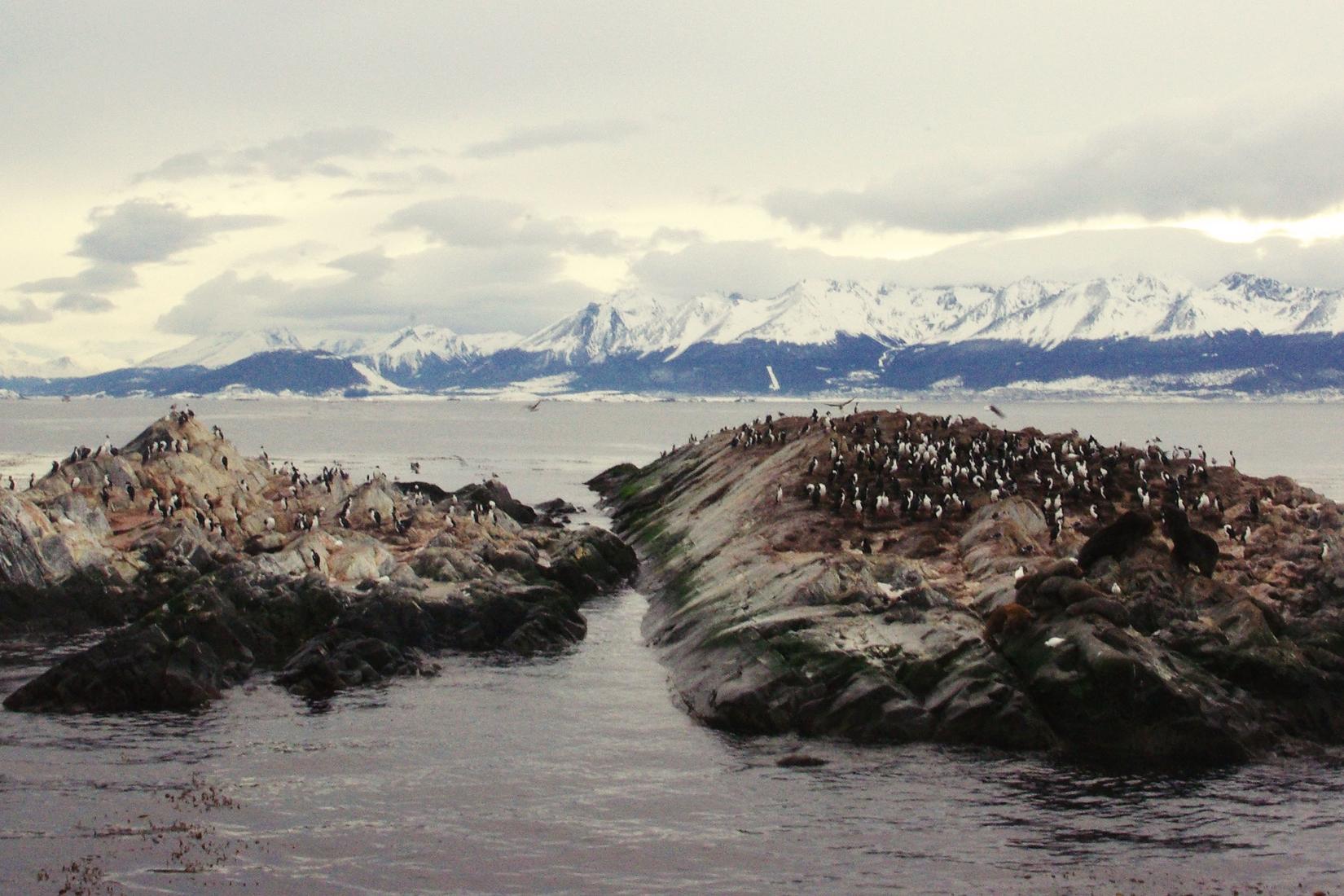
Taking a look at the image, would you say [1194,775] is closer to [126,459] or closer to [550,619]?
[550,619]

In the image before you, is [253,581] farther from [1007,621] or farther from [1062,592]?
[1062,592]

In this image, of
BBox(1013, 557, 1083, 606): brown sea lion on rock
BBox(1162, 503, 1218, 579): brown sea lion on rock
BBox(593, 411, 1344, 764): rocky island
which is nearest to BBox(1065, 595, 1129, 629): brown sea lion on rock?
BBox(593, 411, 1344, 764): rocky island

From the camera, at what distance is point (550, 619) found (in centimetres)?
4338

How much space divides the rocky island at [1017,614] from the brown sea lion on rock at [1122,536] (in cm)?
6

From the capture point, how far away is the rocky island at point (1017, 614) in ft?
101

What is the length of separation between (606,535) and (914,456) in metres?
15.6

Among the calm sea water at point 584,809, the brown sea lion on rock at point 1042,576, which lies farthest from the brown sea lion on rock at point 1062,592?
the calm sea water at point 584,809

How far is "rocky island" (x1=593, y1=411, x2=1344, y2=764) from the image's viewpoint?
101ft

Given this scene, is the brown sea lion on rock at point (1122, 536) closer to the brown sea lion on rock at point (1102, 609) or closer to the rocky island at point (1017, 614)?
the rocky island at point (1017, 614)

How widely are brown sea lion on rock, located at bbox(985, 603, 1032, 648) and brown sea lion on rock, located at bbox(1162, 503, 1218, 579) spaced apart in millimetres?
7089

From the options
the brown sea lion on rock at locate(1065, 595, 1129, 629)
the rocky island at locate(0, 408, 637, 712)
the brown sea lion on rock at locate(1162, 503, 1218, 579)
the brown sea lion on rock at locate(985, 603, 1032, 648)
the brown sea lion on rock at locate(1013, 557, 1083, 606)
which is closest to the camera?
the brown sea lion on rock at locate(1065, 595, 1129, 629)

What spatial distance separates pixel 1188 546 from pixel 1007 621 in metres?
8.13

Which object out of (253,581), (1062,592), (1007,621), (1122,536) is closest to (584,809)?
(1007,621)

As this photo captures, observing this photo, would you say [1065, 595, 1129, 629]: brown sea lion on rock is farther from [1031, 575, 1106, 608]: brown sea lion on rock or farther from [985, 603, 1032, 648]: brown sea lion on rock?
[985, 603, 1032, 648]: brown sea lion on rock
